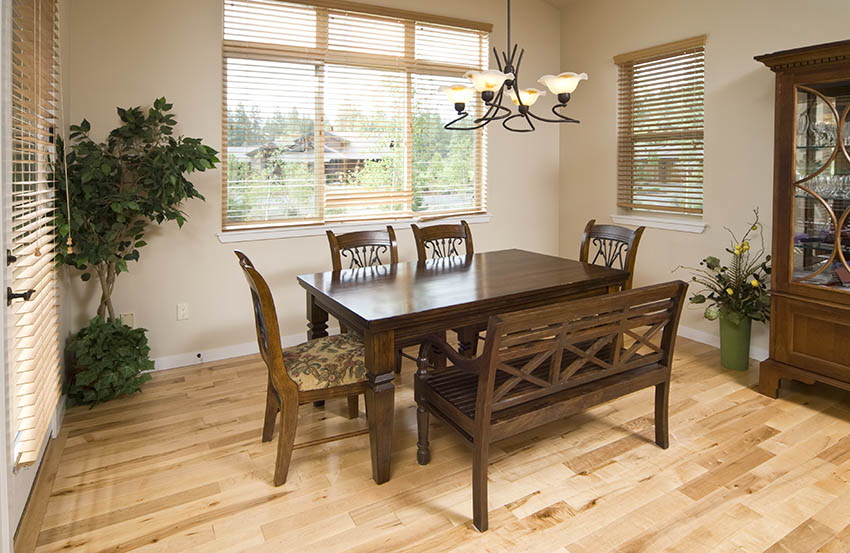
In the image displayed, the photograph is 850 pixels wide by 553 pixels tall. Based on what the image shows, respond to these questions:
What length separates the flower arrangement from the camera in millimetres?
3631

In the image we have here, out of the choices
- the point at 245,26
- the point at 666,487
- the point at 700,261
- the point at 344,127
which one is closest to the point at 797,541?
the point at 666,487

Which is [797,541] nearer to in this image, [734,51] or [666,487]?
[666,487]

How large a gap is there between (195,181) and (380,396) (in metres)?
2.26

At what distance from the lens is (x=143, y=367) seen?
3.25 metres

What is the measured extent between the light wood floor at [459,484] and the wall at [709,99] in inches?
55.9

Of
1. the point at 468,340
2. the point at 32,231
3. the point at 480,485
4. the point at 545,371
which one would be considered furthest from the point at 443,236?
the point at 32,231

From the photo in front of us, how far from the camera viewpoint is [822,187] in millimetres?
3045

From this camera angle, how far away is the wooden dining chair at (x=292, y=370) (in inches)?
89.0

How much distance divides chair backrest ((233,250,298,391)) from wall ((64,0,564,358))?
1.66 m

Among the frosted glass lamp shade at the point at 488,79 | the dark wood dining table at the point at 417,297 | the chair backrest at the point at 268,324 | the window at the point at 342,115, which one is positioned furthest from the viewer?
the window at the point at 342,115

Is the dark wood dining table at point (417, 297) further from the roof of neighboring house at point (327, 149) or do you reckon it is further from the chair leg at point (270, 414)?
the roof of neighboring house at point (327, 149)

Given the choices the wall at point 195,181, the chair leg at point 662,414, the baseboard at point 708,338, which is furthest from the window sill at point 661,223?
the chair leg at point 662,414

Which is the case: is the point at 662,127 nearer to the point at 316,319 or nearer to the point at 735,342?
the point at 735,342

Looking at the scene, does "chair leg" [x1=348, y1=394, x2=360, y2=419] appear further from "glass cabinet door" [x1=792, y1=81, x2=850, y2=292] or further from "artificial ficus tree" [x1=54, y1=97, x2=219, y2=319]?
"glass cabinet door" [x1=792, y1=81, x2=850, y2=292]
